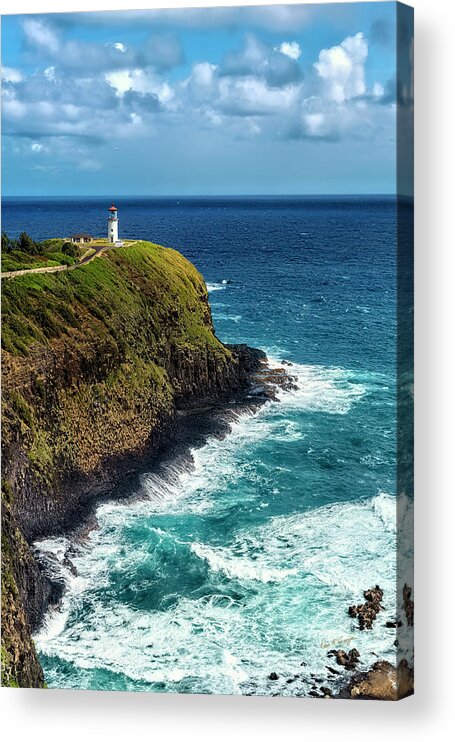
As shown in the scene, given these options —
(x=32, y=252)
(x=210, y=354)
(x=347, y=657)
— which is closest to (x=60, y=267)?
(x=32, y=252)

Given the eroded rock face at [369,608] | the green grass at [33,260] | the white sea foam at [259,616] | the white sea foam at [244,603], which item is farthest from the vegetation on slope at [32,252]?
the eroded rock face at [369,608]

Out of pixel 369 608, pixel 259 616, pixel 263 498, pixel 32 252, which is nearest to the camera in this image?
pixel 369 608

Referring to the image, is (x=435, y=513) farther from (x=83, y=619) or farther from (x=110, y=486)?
(x=110, y=486)

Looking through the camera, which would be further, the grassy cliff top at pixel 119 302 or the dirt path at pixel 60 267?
the grassy cliff top at pixel 119 302

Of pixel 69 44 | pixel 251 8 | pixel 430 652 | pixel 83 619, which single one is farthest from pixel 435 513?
pixel 69 44

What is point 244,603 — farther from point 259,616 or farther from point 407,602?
point 407,602

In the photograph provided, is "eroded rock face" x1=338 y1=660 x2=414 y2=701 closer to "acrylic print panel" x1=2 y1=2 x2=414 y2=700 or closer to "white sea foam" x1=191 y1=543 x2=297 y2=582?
"acrylic print panel" x1=2 y1=2 x2=414 y2=700

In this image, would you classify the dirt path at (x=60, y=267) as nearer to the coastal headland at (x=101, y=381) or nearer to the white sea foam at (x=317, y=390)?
the coastal headland at (x=101, y=381)

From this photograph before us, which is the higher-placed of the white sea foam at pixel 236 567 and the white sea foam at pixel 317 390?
the white sea foam at pixel 317 390
